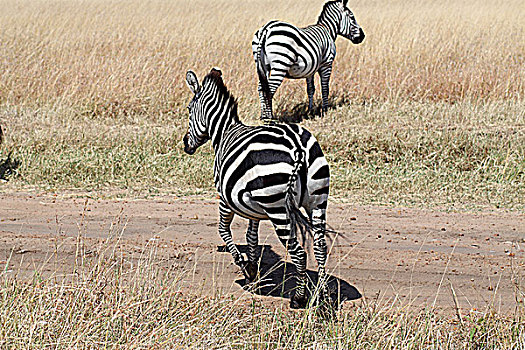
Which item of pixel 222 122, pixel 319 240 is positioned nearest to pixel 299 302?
pixel 319 240

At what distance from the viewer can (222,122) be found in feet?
17.1

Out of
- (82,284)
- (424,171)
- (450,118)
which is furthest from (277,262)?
(450,118)

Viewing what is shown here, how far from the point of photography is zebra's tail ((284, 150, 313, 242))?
413 centimetres

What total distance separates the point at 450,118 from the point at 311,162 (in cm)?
638

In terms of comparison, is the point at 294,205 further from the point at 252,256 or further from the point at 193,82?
the point at 193,82

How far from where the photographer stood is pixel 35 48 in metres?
13.6

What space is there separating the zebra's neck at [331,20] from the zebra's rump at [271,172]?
274 inches

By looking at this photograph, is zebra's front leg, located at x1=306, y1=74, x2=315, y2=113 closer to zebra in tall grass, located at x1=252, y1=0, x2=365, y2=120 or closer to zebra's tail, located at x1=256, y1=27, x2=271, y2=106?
zebra in tall grass, located at x1=252, y1=0, x2=365, y2=120

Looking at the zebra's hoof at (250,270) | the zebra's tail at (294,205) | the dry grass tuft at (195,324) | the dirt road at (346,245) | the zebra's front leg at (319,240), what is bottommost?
the dirt road at (346,245)

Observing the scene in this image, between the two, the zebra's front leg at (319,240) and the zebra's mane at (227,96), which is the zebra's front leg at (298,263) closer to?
the zebra's front leg at (319,240)

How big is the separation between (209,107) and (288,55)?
490 centimetres

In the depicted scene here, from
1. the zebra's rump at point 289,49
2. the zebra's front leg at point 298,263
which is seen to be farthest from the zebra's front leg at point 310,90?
the zebra's front leg at point 298,263

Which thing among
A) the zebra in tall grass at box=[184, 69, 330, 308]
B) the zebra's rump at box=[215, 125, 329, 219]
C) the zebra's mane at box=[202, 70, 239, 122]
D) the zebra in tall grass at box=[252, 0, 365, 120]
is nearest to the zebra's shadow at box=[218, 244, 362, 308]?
the zebra in tall grass at box=[184, 69, 330, 308]

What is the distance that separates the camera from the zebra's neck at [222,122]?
17.0 ft
